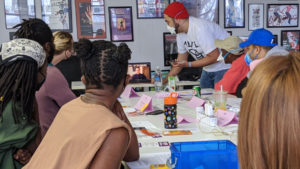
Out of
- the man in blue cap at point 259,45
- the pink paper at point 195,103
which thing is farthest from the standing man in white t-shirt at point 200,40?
the pink paper at point 195,103

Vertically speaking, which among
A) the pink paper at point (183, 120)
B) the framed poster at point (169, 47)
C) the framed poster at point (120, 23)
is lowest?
the pink paper at point (183, 120)

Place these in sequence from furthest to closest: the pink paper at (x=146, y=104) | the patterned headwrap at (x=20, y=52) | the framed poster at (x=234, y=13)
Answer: the framed poster at (x=234, y=13)
the pink paper at (x=146, y=104)
the patterned headwrap at (x=20, y=52)

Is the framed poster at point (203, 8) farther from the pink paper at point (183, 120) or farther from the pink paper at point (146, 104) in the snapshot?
the pink paper at point (183, 120)

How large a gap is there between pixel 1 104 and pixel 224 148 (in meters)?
0.93

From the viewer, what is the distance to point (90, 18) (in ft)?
14.7

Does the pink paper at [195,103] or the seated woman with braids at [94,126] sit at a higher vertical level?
the seated woman with braids at [94,126]

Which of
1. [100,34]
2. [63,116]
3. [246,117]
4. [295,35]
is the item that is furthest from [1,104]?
[295,35]

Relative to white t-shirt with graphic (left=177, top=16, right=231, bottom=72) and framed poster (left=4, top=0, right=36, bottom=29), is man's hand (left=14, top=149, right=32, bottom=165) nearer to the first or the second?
white t-shirt with graphic (left=177, top=16, right=231, bottom=72)

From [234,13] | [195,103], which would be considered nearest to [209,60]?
[195,103]

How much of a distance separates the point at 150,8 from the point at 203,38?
1612mm

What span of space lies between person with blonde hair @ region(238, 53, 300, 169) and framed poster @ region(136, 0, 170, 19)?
4133 millimetres

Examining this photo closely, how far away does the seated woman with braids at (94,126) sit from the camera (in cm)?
98

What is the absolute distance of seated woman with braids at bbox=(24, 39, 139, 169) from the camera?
98 cm

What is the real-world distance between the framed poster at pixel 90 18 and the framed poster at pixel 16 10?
635mm
